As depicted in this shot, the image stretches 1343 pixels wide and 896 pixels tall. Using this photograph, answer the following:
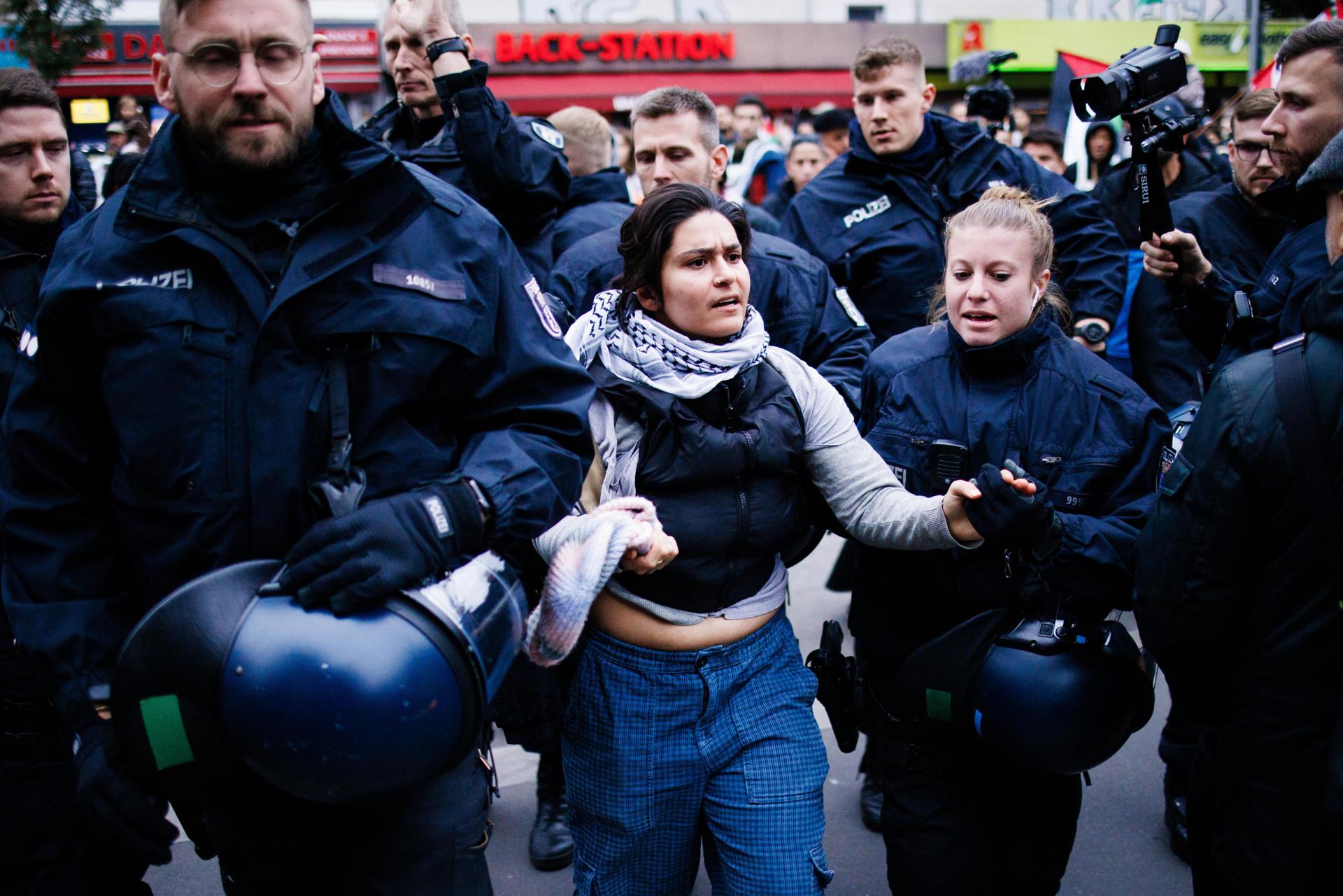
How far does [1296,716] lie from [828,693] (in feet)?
3.33

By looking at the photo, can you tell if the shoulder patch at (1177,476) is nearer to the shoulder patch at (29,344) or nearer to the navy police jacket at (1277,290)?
the navy police jacket at (1277,290)

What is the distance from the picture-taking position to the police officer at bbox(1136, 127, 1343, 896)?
79.4 inches

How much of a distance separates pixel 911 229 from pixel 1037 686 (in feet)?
7.14

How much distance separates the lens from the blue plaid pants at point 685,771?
2.40 m

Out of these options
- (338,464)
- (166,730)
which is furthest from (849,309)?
(166,730)

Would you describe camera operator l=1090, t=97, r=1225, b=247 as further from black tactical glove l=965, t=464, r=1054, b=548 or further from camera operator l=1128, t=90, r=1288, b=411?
black tactical glove l=965, t=464, r=1054, b=548

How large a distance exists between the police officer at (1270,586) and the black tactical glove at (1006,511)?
216 mm

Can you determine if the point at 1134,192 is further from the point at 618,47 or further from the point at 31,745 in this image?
the point at 618,47

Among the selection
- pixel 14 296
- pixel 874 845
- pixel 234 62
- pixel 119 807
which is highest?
pixel 234 62

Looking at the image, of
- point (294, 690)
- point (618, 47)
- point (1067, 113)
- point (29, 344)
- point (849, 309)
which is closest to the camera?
point (294, 690)

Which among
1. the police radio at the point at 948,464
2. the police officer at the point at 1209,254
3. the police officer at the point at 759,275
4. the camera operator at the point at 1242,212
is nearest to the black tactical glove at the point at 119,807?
the police radio at the point at 948,464

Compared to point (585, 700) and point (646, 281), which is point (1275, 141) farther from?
point (585, 700)

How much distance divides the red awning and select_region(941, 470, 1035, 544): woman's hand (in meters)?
22.5

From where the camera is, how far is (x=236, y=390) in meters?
1.93
